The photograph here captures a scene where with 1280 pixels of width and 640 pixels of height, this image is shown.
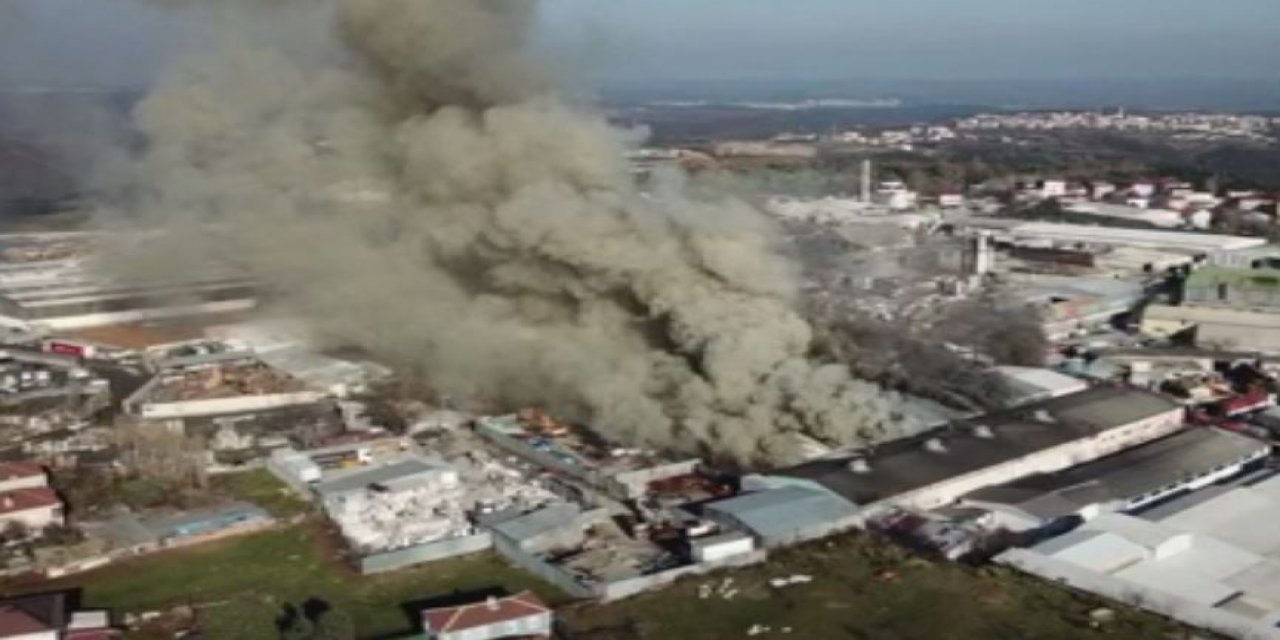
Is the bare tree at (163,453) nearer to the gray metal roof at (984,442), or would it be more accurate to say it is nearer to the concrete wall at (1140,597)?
the gray metal roof at (984,442)

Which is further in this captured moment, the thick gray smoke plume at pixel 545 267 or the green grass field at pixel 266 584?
the thick gray smoke plume at pixel 545 267

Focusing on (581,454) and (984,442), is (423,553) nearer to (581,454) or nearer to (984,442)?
(581,454)

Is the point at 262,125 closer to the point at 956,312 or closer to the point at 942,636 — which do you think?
the point at 956,312

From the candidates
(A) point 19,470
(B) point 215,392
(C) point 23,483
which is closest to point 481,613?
(C) point 23,483

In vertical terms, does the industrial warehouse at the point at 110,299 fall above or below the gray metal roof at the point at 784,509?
above

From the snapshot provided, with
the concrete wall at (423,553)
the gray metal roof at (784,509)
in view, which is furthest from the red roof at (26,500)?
the gray metal roof at (784,509)

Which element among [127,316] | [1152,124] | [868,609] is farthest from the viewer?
[1152,124]
